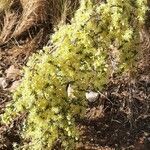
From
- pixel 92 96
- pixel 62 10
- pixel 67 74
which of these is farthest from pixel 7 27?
pixel 67 74

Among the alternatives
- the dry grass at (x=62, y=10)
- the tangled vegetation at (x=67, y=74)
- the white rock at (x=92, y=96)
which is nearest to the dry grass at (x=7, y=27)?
the dry grass at (x=62, y=10)

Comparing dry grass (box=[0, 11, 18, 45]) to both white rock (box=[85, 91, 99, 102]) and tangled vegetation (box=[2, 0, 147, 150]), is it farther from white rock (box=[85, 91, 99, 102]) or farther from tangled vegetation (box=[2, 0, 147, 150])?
tangled vegetation (box=[2, 0, 147, 150])

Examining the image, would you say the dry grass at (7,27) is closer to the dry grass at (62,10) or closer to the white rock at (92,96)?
the dry grass at (62,10)

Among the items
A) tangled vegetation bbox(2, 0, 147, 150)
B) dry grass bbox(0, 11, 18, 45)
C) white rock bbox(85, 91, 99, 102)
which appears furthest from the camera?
dry grass bbox(0, 11, 18, 45)

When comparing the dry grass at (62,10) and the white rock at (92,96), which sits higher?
the dry grass at (62,10)

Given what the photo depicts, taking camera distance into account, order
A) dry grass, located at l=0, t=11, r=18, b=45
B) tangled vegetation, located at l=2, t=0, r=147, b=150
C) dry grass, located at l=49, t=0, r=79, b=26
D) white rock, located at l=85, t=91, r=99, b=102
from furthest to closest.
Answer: dry grass, located at l=0, t=11, r=18, b=45
dry grass, located at l=49, t=0, r=79, b=26
white rock, located at l=85, t=91, r=99, b=102
tangled vegetation, located at l=2, t=0, r=147, b=150

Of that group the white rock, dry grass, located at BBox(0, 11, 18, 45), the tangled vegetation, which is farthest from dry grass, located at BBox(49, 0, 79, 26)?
A: the tangled vegetation

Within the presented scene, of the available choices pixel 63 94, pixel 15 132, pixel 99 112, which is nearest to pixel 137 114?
pixel 99 112

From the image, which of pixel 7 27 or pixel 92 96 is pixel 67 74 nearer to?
pixel 92 96
